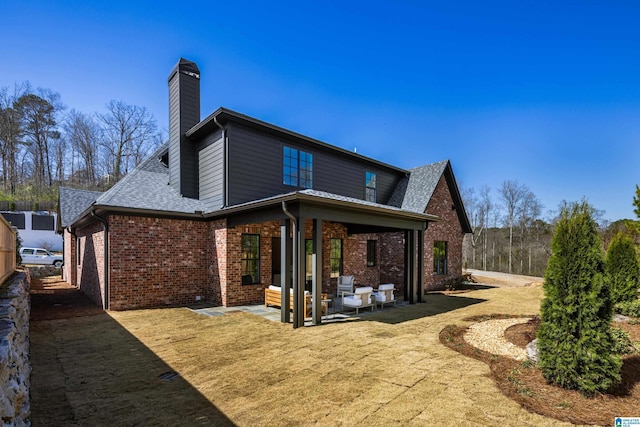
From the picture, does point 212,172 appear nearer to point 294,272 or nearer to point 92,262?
point 92,262

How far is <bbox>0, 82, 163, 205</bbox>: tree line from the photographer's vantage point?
2905 cm

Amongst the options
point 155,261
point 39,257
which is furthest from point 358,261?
point 39,257

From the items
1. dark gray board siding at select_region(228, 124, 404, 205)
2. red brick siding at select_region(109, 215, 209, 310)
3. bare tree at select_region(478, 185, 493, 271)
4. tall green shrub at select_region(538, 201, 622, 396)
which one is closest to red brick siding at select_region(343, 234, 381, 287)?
dark gray board siding at select_region(228, 124, 404, 205)

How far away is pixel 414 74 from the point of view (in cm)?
1411

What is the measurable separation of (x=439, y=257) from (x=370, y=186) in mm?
4968

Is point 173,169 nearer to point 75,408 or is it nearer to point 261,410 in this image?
point 75,408

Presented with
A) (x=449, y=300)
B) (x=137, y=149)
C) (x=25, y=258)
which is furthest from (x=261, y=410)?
(x=137, y=149)

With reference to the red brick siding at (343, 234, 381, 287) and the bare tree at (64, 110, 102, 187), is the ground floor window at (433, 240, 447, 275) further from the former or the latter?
the bare tree at (64, 110, 102, 187)

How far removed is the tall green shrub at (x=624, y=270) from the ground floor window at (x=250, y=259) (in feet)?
34.4

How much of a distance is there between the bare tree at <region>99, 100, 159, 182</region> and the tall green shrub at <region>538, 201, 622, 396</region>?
111 ft

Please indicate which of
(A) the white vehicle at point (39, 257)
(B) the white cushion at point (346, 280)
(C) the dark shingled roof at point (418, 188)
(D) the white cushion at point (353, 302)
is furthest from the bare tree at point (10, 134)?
A: (D) the white cushion at point (353, 302)

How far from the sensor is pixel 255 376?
183 inches

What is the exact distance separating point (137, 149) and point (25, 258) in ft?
44.3

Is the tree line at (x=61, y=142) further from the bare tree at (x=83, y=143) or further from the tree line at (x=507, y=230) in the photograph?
the tree line at (x=507, y=230)
